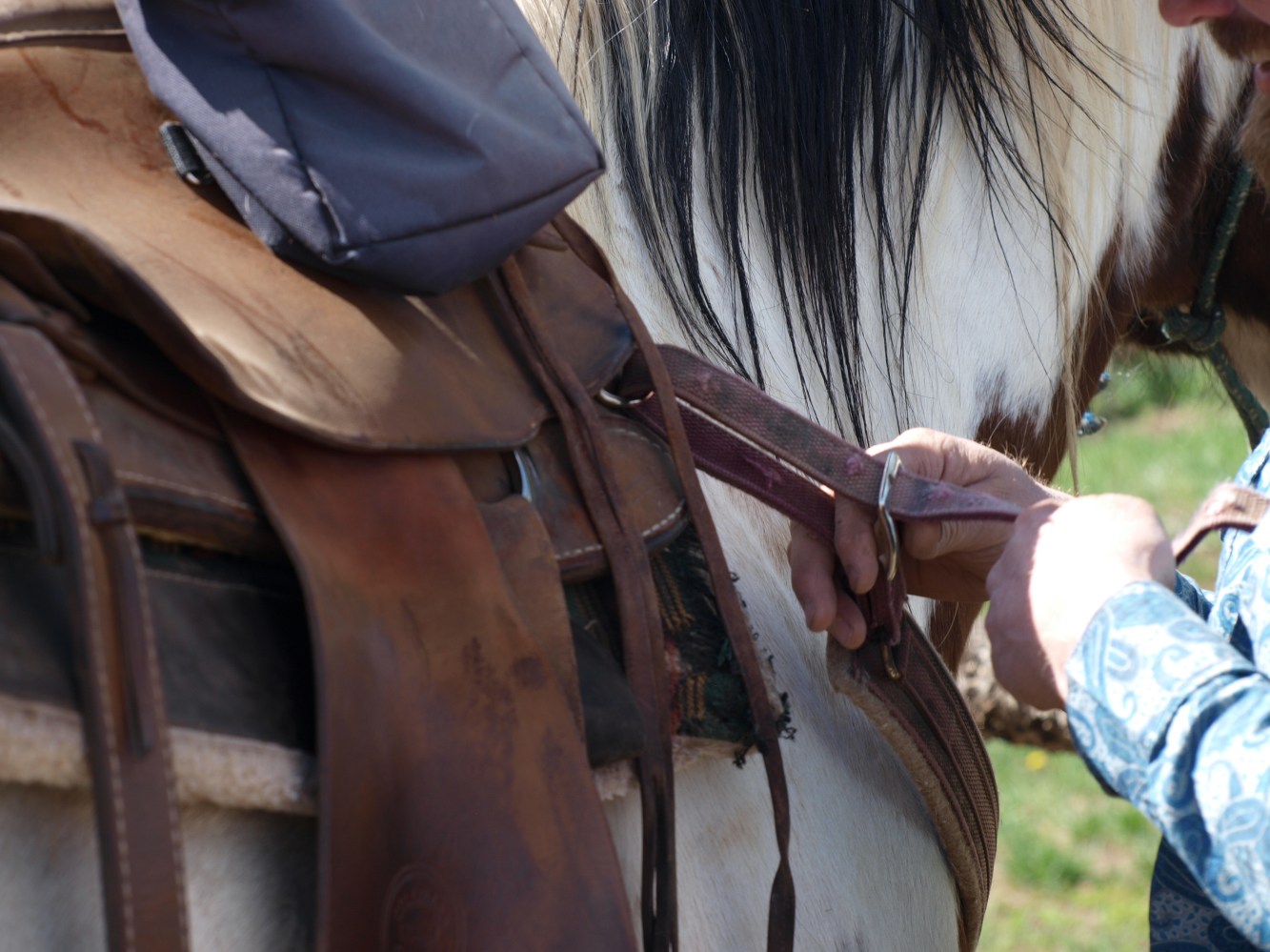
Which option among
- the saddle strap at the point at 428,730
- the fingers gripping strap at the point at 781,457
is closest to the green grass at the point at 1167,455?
the fingers gripping strap at the point at 781,457

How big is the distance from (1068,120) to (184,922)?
95cm

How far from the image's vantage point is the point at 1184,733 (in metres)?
0.56

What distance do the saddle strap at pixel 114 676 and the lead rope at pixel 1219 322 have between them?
1188mm

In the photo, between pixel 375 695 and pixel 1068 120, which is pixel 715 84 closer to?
pixel 1068 120

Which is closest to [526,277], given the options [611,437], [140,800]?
[611,437]

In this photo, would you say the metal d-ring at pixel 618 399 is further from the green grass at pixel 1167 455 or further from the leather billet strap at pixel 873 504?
the green grass at pixel 1167 455

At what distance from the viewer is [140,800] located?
1.68ft

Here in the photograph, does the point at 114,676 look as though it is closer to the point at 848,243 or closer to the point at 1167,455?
the point at 848,243

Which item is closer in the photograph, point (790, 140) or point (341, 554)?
point (341, 554)

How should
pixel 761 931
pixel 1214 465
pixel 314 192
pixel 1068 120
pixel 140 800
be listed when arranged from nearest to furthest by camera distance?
1. pixel 140 800
2. pixel 314 192
3. pixel 761 931
4. pixel 1068 120
5. pixel 1214 465

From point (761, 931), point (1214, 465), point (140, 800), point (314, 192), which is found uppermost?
point (1214, 465)

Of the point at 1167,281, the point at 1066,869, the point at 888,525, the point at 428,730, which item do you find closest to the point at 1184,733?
the point at 888,525

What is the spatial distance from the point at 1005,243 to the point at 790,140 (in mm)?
246

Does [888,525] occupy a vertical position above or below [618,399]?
below
